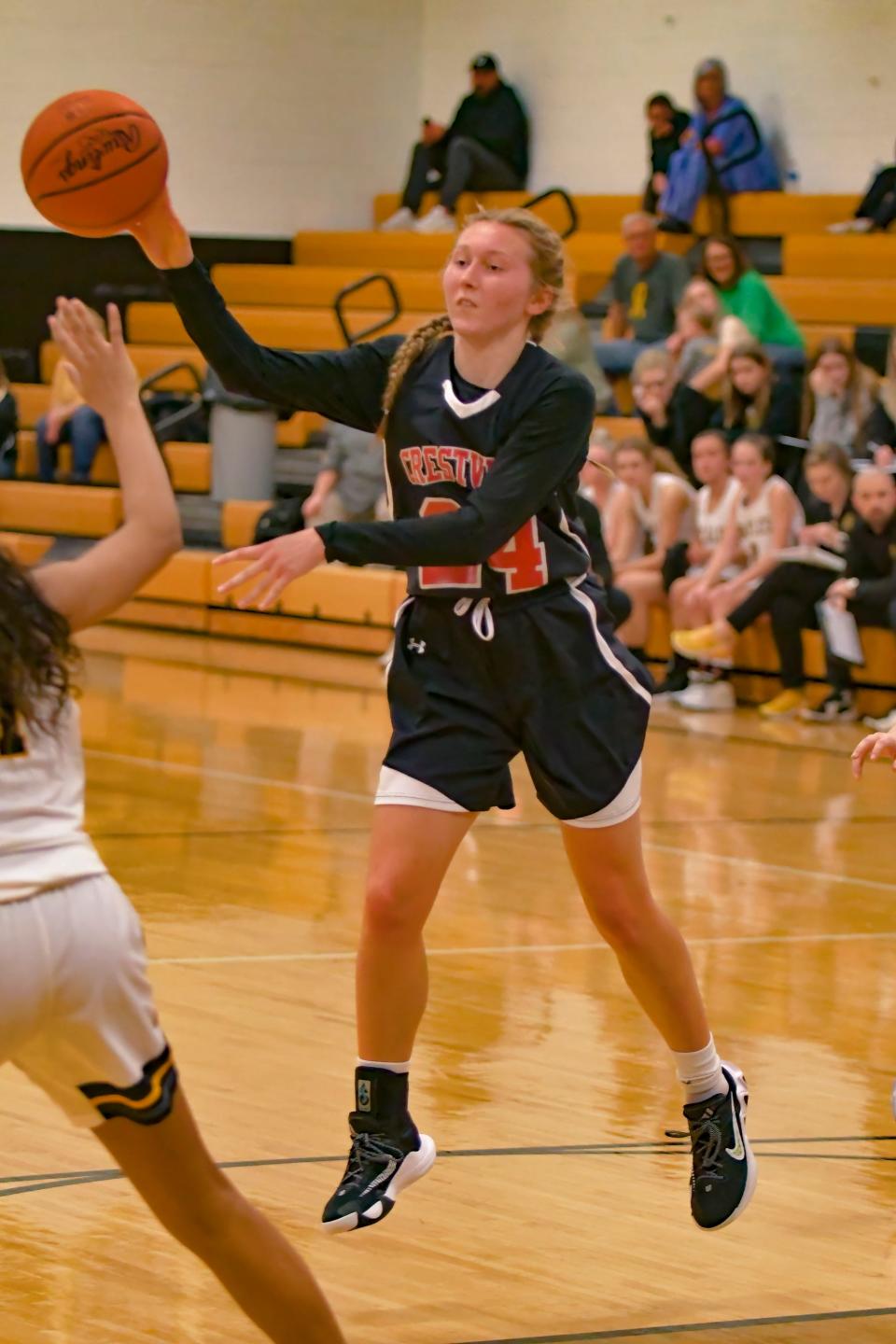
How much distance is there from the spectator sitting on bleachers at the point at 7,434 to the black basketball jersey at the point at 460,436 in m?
9.77

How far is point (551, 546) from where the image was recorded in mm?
3625

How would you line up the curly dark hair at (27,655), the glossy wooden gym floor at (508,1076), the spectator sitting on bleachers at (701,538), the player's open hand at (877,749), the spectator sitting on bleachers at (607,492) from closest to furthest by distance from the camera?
1. the curly dark hair at (27,655)
2. the glossy wooden gym floor at (508,1076)
3. the player's open hand at (877,749)
4. the spectator sitting on bleachers at (701,538)
5. the spectator sitting on bleachers at (607,492)

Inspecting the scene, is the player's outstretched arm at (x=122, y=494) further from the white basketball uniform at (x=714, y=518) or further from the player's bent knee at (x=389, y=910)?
the white basketball uniform at (x=714, y=518)

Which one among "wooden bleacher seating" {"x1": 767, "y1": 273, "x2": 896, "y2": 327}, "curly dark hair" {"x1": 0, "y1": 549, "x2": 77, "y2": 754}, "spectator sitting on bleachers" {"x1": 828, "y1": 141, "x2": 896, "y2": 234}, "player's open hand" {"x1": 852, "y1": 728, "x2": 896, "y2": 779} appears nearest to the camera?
"curly dark hair" {"x1": 0, "y1": 549, "x2": 77, "y2": 754}

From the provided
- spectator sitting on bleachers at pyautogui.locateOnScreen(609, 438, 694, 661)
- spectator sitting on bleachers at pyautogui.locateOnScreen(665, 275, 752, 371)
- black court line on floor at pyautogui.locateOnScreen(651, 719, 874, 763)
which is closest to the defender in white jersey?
black court line on floor at pyautogui.locateOnScreen(651, 719, 874, 763)

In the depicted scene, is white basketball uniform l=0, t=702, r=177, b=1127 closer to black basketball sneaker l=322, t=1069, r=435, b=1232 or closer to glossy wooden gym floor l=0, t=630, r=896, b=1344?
glossy wooden gym floor l=0, t=630, r=896, b=1344

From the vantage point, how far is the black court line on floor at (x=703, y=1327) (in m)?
3.08

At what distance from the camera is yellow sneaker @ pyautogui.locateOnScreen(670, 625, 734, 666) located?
1016 cm

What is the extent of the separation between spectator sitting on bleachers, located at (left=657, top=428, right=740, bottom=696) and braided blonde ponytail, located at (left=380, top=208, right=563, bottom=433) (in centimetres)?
665

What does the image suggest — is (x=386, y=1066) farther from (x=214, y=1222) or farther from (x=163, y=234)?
(x=163, y=234)

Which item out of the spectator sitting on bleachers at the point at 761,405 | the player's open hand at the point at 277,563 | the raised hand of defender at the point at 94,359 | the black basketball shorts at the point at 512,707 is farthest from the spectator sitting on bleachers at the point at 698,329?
the raised hand of defender at the point at 94,359

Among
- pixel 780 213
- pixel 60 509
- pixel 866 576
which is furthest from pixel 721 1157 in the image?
pixel 780 213

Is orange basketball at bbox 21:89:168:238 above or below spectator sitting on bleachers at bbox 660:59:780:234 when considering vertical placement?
below

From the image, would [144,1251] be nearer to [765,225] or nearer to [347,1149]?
[347,1149]
